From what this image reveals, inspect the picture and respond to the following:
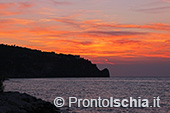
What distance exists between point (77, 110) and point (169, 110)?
12.5 m

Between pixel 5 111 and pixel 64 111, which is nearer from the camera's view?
pixel 5 111

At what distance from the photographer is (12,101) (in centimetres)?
3000

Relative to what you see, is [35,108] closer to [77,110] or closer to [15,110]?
[15,110]

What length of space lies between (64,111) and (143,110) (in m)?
10.7

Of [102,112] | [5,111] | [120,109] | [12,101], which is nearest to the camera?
[5,111]

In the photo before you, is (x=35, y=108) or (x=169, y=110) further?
(x=169, y=110)

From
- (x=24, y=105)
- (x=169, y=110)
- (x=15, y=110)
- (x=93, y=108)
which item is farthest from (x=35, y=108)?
(x=169, y=110)

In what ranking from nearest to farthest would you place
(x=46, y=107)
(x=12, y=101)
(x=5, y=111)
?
(x=5, y=111)
(x=12, y=101)
(x=46, y=107)

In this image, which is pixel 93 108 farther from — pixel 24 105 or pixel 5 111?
pixel 5 111

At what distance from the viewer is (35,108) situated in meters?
31.8

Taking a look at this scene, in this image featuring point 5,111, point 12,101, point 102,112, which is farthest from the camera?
point 102,112

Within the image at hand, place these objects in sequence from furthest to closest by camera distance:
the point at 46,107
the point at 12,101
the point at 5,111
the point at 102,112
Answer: the point at 102,112
the point at 46,107
the point at 12,101
the point at 5,111

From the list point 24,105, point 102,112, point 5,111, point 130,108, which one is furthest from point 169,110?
point 5,111

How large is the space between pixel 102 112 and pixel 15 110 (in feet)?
44.1
